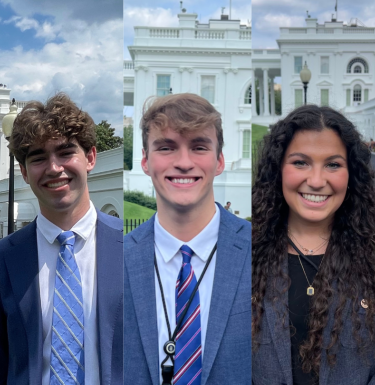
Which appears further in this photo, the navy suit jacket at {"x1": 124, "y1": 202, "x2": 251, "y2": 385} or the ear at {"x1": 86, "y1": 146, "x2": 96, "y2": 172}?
the ear at {"x1": 86, "y1": 146, "x2": 96, "y2": 172}

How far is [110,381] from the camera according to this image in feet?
8.93

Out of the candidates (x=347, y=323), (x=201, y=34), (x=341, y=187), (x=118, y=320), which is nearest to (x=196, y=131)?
(x=201, y=34)

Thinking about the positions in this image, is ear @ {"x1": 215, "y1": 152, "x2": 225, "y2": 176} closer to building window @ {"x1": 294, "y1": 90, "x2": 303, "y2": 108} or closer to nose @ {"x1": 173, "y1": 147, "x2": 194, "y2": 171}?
nose @ {"x1": 173, "y1": 147, "x2": 194, "y2": 171}

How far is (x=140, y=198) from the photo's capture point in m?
2.60

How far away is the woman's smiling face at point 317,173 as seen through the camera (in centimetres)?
273

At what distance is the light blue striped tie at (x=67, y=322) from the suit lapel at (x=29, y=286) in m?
0.08

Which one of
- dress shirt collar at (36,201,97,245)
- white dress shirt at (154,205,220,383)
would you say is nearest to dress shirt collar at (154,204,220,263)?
white dress shirt at (154,205,220,383)

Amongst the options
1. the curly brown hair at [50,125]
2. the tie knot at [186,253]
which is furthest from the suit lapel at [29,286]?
the tie knot at [186,253]

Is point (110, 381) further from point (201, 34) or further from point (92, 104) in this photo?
point (201, 34)

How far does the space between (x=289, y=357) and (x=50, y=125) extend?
1.66m

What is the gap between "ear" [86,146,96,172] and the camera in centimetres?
287

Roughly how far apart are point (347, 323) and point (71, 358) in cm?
139

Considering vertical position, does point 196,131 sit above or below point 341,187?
above

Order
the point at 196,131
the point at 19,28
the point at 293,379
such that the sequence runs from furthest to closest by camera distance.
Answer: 1. the point at 19,28
2. the point at 293,379
3. the point at 196,131
